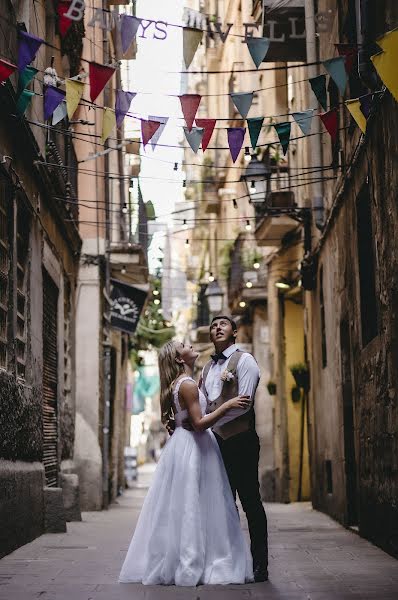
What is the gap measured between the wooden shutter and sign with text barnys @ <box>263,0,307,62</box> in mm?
5009

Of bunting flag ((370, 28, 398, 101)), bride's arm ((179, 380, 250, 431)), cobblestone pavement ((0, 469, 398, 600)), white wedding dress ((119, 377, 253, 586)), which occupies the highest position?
bunting flag ((370, 28, 398, 101))

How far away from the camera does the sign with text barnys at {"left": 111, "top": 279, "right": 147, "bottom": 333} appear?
22594 millimetres

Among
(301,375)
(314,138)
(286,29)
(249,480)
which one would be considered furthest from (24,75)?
(301,375)

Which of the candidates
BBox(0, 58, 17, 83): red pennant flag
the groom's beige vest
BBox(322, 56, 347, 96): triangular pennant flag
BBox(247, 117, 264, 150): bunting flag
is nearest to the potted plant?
BBox(247, 117, 264, 150): bunting flag

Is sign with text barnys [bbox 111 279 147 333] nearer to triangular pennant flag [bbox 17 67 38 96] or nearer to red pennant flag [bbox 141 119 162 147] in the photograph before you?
red pennant flag [bbox 141 119 162 147]

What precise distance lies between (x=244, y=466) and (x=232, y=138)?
13.0ft

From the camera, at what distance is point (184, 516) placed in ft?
25.6

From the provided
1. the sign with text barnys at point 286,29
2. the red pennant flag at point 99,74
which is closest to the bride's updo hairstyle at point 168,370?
the red pennant flag at point 99,74

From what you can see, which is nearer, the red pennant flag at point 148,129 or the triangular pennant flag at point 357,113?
the triangular pennant flag at point 357,113

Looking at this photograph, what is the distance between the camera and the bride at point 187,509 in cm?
774

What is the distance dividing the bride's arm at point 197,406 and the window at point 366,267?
179 inches

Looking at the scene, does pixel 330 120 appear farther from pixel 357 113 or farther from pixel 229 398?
pixel 229 398

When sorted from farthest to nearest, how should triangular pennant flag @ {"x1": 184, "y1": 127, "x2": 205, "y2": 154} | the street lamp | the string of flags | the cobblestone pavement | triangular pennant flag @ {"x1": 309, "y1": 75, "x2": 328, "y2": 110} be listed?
the street lamp → triangular pennant flag @ {"x1": 184, "y1": 127, "x2": 205, "y2": 154} → triangular pennant flag @ {"x1": 309, "y1": 75, "x2": 328, "y2": 110} → the string of flags → the cobblestone pavement

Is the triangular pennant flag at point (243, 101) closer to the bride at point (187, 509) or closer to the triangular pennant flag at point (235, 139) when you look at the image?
the triangular pennant flag at point (235, 139)
